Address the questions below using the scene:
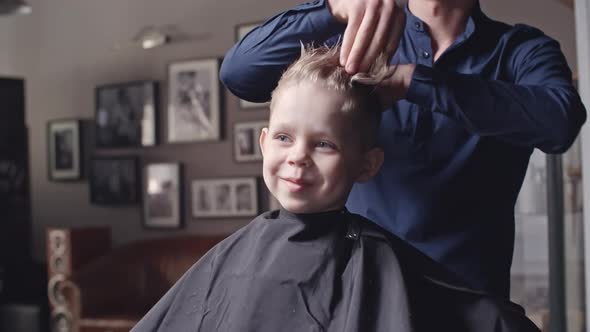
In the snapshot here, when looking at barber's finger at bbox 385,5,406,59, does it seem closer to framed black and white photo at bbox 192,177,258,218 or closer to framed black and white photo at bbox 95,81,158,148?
framed black and white photo at bbox 192,177,258,218

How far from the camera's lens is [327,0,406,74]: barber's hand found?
2.97ft

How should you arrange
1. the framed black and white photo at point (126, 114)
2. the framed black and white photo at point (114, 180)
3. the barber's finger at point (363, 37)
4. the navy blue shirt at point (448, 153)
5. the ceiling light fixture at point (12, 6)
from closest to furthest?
the barber's finger at point (363, 37)
the navy blue shirt at point (448, 153)
the ceiling light fixture at point (12, 6)
the framed black and white photo at point (126, 114)
the framed black and white photo at point (114, 180)

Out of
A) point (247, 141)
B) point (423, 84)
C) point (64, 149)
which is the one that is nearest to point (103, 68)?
point (64, 149)

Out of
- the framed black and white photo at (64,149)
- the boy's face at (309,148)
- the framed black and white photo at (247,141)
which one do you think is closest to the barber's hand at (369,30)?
the boy's face at (309,148)

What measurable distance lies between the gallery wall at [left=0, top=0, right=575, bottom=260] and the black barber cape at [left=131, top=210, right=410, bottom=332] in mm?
3383

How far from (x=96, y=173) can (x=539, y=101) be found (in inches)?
191

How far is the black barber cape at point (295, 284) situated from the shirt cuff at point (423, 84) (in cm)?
26

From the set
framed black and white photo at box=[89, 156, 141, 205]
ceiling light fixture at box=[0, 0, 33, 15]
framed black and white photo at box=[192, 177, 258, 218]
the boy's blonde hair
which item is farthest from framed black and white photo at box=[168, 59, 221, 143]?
the boy's blonde hair

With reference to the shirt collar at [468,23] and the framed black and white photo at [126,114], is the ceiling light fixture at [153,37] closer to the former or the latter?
the framed black and white photo at [126,114]

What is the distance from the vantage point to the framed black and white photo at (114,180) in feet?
17.1

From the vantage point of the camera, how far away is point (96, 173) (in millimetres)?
5387

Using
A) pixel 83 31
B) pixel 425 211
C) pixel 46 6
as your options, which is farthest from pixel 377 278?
pixel 46 6

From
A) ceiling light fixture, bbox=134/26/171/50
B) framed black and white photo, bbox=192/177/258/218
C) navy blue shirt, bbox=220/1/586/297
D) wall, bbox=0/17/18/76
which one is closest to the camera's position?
navy blue shirt, bbox=220/1/586/297

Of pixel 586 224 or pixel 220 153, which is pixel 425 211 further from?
pixel 220 153
